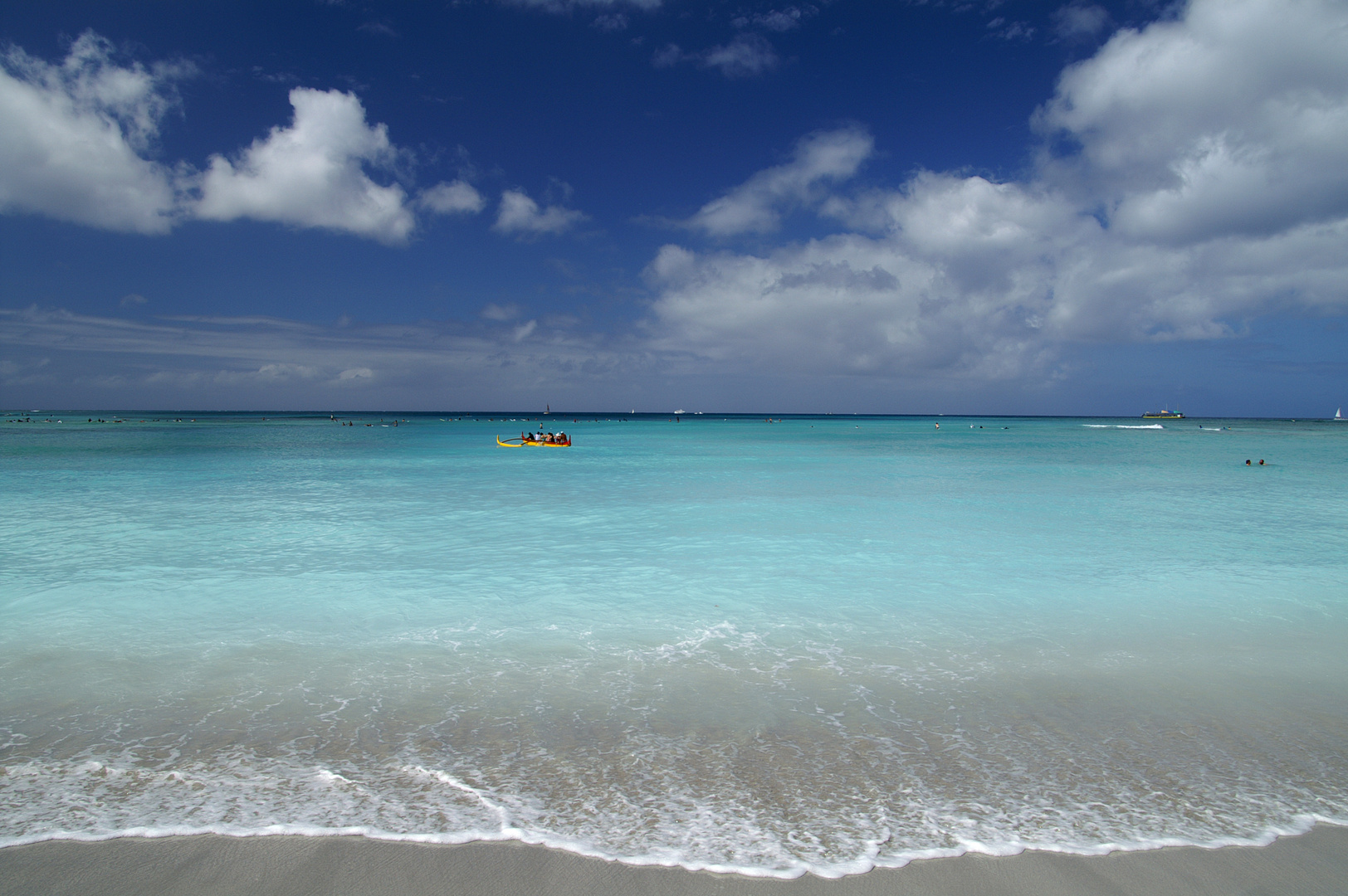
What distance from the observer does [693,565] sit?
10844 mm

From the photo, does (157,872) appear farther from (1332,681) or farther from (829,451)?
(829,451)

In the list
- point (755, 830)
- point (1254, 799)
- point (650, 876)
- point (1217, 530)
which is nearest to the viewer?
point (650, 876)

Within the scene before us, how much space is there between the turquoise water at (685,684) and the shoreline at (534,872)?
0.12m

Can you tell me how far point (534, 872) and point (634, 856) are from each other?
0.51 metres

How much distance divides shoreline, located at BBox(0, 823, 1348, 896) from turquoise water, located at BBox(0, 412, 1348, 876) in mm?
119

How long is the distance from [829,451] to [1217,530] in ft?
96.2

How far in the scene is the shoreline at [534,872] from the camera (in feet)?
10.2

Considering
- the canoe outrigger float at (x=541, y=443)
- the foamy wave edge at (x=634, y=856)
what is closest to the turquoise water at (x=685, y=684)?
the foamy wave edge at (x=634, y=856)

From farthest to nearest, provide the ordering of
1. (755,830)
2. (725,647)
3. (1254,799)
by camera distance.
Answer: (725,647)
(1254,799)
(755,830)

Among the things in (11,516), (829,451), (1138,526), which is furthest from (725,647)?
(829,451)

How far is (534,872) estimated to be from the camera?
3.23 meters

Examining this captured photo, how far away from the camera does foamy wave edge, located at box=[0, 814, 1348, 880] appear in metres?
3.29

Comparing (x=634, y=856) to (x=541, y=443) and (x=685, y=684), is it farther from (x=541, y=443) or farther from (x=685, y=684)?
(x=541, y=443)

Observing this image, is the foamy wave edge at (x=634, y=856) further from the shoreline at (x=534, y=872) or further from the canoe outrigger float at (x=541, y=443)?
the canoe outrigger float at (x=541, y=443)
